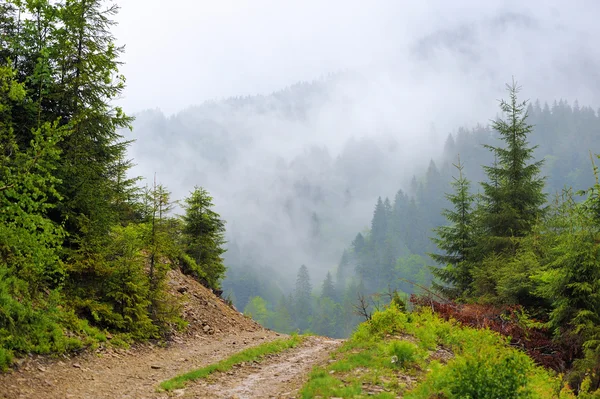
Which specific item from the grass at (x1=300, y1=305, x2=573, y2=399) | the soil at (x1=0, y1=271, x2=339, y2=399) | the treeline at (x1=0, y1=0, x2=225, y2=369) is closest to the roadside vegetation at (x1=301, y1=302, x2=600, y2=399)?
the grass at (x1=300, y1=305, x2=573, y2=399)

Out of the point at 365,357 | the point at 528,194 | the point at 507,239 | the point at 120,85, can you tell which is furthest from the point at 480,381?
the point at 528,194

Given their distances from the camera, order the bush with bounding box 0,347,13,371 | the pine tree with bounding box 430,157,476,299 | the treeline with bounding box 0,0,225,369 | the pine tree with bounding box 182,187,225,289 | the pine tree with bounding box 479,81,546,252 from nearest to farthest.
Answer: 1. the bush with bounding box 0,347,13,371
2. the treeline with bounding box 0,0,225,369
3. the pine tree with bounding box 479,81,546,252
4. the pine tree with bounding box 430,157,476,299
5. the pine tree with bounding box 182,187,225,289

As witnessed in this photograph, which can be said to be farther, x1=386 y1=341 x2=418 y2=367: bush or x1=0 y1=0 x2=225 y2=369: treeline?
x1=0 y1=0 x2=225 y2=369: treeline

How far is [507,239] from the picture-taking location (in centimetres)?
2184

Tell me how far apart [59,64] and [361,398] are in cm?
1503

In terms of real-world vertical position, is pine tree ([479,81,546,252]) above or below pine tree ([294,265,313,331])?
above

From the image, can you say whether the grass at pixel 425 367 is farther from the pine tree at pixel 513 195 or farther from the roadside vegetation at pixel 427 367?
the pine tree at pixel 513 195

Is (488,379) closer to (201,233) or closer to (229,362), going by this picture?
(229,362)

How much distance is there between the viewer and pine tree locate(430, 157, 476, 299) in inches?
985

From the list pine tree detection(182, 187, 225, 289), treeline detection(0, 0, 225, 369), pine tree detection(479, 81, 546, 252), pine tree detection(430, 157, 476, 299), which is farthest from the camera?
pine tree detection(182, 187, 225, 289)

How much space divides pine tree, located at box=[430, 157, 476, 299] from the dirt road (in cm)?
1389

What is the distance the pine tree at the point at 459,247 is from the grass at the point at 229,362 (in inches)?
465

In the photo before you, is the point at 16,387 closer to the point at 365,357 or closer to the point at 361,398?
the point at 361,398

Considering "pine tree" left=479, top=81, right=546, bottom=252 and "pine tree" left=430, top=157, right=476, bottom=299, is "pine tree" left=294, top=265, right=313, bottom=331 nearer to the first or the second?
"pine tree" left=430, top=157, right=476, bottom=299
